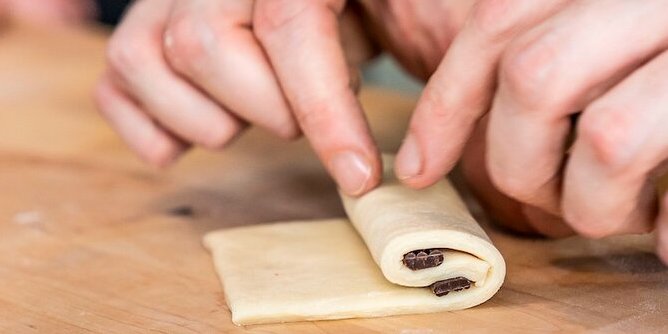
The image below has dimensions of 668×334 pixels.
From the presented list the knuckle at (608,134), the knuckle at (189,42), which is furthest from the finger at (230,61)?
the knuckle at (608,134)

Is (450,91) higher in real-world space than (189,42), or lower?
higher

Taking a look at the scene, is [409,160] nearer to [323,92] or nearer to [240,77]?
[323,92]

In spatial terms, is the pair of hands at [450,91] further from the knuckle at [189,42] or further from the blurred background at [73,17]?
the blurred background at [73,17]

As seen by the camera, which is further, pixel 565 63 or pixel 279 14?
pixel 279 14

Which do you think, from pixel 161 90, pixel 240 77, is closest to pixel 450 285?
pixel 240 77

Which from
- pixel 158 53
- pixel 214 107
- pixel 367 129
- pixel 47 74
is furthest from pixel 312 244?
pixel 47 74

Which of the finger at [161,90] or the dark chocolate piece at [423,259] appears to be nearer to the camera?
the dark chocolate piece at [423,259]

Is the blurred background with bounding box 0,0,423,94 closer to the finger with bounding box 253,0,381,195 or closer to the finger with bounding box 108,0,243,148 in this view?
the finger with bounding box 108,0,243,148
